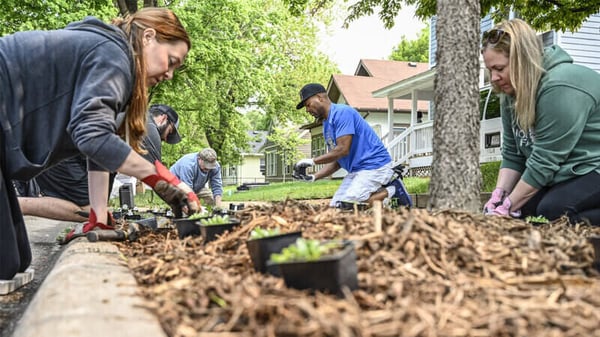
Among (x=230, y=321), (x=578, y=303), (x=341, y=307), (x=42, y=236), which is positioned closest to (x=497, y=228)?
(x=578, y=303)

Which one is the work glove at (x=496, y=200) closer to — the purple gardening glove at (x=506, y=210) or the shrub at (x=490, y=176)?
the purple gardening glove at (x=506, y=210)

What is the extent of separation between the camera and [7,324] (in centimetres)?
243

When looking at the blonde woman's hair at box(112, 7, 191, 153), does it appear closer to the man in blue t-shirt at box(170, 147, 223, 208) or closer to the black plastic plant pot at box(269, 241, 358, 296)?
the black plastic plant pot at box(269, 241, 358, 296)

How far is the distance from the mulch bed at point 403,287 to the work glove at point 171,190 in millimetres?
621

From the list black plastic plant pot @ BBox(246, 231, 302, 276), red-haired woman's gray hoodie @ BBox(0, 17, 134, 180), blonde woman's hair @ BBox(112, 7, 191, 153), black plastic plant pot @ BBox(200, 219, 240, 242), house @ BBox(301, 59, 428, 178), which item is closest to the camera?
black plastic plant pot @ BBox(246, 231, 302, 276)

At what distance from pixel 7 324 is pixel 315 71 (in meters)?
34.3

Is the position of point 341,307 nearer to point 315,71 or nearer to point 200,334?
point 200,334

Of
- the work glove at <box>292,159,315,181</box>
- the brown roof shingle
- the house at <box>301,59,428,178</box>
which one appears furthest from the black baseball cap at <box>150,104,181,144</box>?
the brown roof shingle

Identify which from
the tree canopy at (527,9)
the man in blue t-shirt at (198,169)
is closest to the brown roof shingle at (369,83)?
the tree canopy at (527,9)

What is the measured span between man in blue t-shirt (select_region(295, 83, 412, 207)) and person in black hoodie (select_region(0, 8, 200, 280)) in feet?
11.1

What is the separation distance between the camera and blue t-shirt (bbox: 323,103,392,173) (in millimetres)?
6281

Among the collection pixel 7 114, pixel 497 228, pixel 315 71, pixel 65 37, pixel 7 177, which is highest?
pixel 315 71

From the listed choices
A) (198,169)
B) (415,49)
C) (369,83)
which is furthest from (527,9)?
(415,49)

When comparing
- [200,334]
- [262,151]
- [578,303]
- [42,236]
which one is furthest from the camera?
[262,151]
